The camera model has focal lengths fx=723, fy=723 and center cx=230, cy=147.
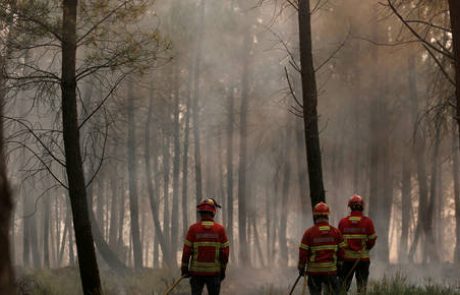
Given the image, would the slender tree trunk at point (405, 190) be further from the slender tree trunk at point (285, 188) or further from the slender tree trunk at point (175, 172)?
the slender tree trunk at point (175, 172)

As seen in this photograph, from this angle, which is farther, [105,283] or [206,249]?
[105,283]

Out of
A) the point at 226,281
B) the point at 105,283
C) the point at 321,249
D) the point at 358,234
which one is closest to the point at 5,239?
the point at 321,249

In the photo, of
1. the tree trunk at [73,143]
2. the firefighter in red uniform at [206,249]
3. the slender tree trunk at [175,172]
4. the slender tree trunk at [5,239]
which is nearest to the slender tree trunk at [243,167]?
the slender tree trunk at [175,172]

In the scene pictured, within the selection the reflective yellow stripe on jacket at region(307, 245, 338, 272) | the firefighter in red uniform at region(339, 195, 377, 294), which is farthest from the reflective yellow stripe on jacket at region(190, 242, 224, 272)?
the firefighter in red uniform at region(339, 195, 377, 294)

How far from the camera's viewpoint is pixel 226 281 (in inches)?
740

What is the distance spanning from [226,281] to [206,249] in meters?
10.5

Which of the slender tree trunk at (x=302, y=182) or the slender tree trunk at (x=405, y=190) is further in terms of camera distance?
the slender tree trunk at (x=405, y=190)

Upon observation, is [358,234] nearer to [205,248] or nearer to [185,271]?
[205,248]

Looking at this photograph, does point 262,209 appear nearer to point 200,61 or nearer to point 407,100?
point 200,61

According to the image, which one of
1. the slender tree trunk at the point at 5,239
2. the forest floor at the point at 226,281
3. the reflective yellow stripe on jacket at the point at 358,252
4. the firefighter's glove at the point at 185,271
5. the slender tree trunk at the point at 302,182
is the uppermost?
the slender tree trunk at the point at 302,182

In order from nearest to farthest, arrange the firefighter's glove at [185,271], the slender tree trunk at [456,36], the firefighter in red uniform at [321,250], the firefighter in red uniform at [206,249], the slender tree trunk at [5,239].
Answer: the slender tree trunk at [5,239] → the slender tree trunk at [456,36] → the firefighter in red uniform at [206,249] → the firefighter's glove at [185,271] → the firefighter in red uniform at [321,250]

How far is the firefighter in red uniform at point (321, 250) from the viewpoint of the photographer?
8.66m

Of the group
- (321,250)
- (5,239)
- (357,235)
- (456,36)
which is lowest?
(321,250)

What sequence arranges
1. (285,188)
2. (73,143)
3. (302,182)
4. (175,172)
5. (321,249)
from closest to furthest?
1. (321,249)
2. (73,143)
3. (302,182)
4. (175,172)
5. (285,188)
